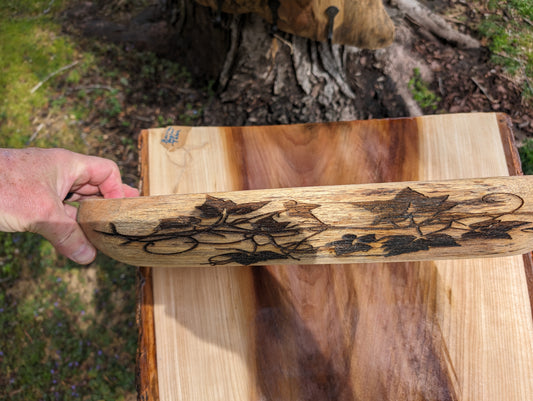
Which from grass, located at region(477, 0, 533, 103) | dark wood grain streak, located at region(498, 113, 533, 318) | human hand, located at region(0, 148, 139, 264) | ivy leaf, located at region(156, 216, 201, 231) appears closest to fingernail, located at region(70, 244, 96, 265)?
human hand, located at region(0, 148, 139, 264)

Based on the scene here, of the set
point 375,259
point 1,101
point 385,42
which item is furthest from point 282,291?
point 1,101

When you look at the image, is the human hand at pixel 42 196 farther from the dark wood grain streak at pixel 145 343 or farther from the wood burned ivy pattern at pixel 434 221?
the wood burned ivy pattern at pixel 434 221

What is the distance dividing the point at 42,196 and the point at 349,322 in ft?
3.68

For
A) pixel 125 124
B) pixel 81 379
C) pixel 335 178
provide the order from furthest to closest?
pixel 125 124 → pixel 81 379 → pixel 335 178

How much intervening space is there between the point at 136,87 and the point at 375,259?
2.10m

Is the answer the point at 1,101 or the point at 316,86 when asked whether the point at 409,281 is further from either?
the point at 1,101

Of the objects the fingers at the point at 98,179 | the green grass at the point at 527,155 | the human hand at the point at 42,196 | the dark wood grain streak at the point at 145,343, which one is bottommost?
the dark wood grain streak at the point at 145,343

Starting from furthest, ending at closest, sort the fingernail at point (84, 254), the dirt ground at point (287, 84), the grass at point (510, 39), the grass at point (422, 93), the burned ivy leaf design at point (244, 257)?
the grass at point (422, 93) → the dirt ground at point (287, 84) → the grass at point (510, 39) → the fingernail at point (84, 254) → the burned ivy leaf design at point (244, 257)

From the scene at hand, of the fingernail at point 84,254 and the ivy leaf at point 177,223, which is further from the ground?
the ivy leaf at point 177,223

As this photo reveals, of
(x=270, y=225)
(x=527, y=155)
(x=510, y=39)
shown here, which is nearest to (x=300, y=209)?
(x=270, y=225)

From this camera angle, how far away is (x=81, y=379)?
208cm

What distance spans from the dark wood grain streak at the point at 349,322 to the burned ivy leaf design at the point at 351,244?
0.31m

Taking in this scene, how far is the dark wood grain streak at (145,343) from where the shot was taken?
1.31 metres

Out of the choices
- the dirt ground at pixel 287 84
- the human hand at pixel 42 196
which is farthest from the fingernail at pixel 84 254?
the dirt ground at pixel 287 84
